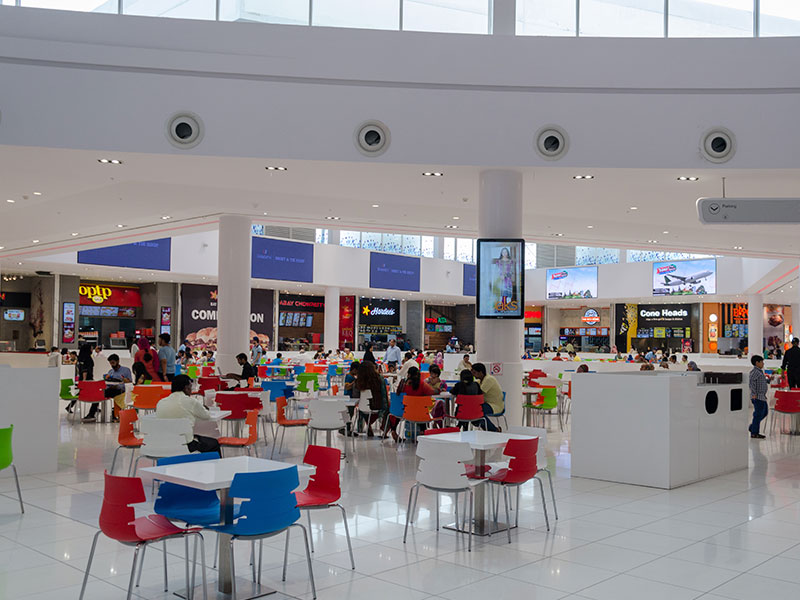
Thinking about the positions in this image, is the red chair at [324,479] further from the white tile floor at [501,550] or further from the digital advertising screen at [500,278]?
the digital advertising screen at [500,278]

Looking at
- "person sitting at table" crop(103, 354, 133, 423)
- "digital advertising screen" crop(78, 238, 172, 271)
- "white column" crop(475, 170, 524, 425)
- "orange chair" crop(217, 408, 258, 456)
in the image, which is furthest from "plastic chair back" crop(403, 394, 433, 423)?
"digital advertising screen" crop(78, 238, 172, 271)

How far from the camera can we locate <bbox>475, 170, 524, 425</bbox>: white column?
9.58 m

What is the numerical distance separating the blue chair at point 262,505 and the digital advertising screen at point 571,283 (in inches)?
1068

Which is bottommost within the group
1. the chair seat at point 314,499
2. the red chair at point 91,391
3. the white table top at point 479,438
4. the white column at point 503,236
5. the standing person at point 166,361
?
the chair seat at point 314,499

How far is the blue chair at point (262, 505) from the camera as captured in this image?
3898 millimetres

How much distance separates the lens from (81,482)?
7.37 metres

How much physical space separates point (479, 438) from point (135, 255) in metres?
17.0

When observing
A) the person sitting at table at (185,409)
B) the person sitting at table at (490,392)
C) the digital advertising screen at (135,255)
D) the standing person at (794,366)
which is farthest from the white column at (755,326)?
the person sitting at table at (185,409)

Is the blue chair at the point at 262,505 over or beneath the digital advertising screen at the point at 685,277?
beneath

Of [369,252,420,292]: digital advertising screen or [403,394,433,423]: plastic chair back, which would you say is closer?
[403,394,433,423]: plastic chair back

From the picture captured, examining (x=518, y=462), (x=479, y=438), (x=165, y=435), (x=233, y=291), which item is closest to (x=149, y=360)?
(x=233, y=291)

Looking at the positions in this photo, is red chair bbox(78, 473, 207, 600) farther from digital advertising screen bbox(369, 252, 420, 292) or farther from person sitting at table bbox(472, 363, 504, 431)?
digital advertising screen bbox(369, 252, 420, 292)

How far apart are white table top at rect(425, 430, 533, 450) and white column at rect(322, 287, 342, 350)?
731 inches

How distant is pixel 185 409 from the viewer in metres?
6.75
